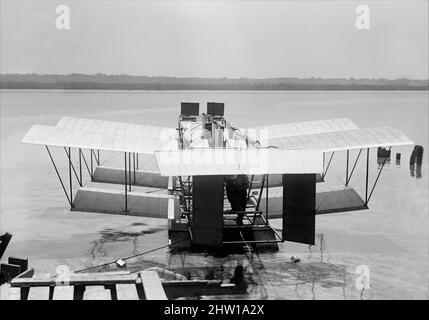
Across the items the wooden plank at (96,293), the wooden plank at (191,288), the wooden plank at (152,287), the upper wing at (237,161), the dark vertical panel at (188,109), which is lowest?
the wooden plank at (191,288)

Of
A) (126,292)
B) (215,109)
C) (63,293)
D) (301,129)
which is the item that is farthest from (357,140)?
(63,293)

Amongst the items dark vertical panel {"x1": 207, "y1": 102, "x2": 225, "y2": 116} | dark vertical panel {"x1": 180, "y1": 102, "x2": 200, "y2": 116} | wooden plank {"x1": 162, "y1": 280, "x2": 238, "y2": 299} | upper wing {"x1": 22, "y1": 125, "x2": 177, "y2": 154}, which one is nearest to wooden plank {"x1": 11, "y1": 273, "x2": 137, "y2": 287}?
wooden plank {"x1": 162, "y1": 280, "x2": 238, "y2": 299}

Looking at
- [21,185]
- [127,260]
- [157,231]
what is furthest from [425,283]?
[21,185]

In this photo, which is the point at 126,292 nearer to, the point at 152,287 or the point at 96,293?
the point at 152,287

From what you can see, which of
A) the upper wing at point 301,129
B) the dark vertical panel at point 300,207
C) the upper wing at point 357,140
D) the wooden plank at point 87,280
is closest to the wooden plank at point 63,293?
the wooden plank at point 87,280

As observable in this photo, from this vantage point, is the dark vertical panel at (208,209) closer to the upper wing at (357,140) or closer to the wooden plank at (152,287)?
the wooden plank at (152,287)

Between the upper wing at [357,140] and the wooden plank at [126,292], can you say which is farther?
the upper wing at [357,140]
